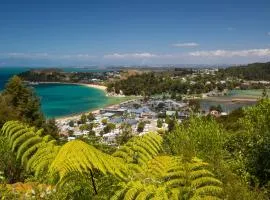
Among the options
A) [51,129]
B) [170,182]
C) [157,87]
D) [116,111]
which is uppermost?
[170,182]

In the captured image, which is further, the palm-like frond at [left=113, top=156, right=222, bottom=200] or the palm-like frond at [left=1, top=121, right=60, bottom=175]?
the palm-like frond at [left=1, top=121, right=60, bottom=175]

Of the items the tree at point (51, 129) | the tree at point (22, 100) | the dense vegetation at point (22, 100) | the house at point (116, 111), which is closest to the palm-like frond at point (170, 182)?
the tree at point (51, 129)

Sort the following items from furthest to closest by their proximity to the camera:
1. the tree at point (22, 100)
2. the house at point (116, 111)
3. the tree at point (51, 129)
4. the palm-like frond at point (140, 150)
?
the house at point (116, 111), the tree at point (22, 100), the tree at point (51, 129), the palm-like frond at point (140, 150)

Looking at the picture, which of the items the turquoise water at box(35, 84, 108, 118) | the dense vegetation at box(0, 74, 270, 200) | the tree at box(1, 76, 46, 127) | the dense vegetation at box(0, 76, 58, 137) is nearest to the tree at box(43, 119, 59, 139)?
the dense vegetation at box(0, 76, 58, 137)

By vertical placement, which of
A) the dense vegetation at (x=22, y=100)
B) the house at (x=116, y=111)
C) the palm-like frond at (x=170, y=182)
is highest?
the palm-like frond at (x=170, y=182)

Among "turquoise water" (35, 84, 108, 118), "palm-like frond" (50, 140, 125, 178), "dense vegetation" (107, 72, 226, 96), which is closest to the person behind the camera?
"palm-like frond" (50, 140, 125, 178)

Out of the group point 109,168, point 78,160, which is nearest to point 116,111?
point 109,168

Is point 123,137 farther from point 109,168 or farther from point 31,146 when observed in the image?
point 109,168

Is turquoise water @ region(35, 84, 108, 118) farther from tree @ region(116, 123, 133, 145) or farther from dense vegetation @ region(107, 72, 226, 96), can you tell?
tree @ region(116, 123, 133, 145)

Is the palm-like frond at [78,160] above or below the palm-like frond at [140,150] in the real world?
above

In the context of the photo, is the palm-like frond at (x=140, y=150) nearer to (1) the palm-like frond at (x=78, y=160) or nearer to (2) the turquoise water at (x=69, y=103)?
(1) the palm-like frond at (x=78, y=160)

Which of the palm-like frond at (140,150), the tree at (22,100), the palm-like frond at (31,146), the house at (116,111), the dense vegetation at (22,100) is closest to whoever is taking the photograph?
the palm-like frond at (31,146)

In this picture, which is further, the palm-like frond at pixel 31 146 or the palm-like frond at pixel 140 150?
the palm-like frond at pixel 140 150

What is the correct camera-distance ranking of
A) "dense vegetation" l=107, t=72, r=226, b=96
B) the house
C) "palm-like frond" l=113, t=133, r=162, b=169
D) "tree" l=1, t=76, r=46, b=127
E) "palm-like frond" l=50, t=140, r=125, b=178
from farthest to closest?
1. "dense vegetation" l=107, t=72, r=226, b=96
2. the house
3. "tree" l=1, t=76, r=46, b=127
4. "palm-like frond" l=113, t=133, r=162, b=169
5. "palm-like frond" l=50, t=140, r=125, b=178
